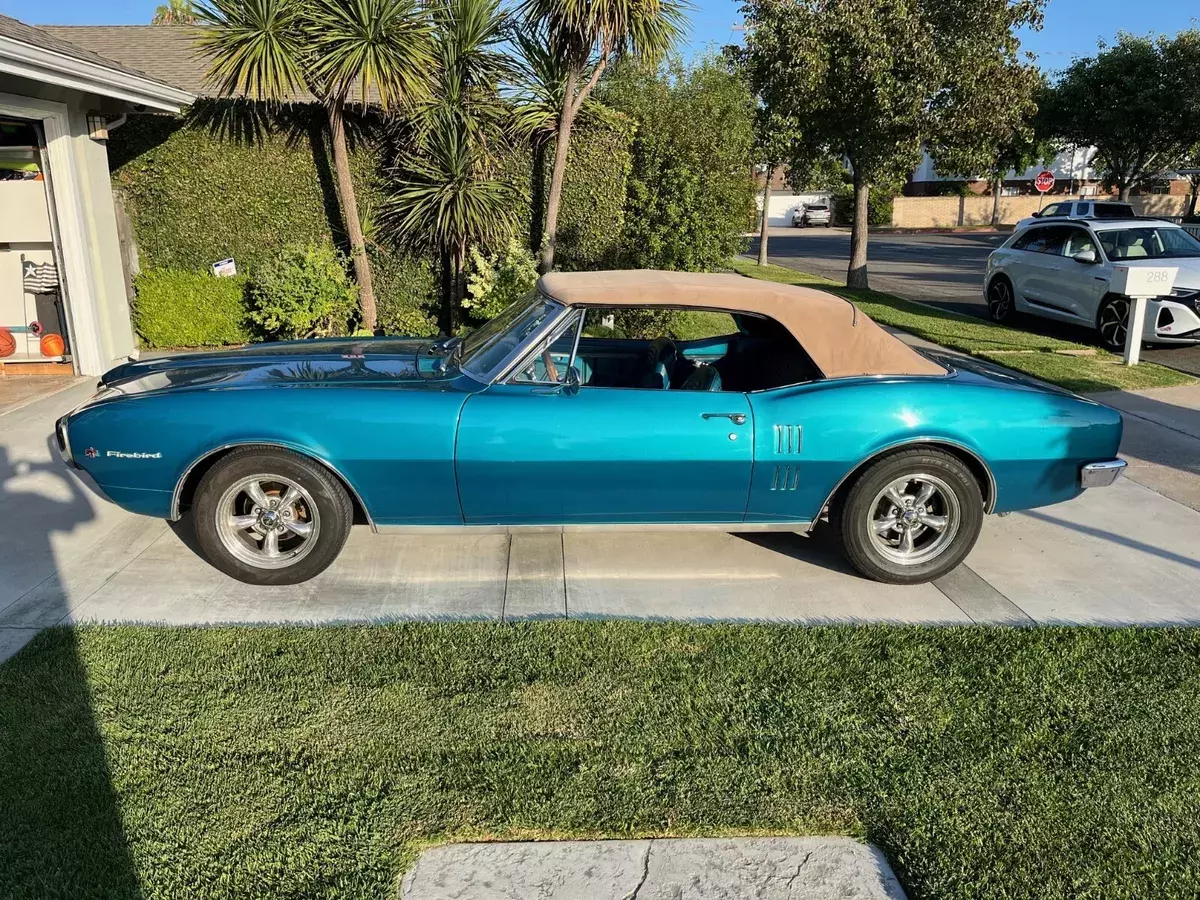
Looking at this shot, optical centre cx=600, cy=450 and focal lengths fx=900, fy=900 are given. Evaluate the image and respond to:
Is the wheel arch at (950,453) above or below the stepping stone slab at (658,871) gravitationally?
above

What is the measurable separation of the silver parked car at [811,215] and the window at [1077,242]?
135 feet

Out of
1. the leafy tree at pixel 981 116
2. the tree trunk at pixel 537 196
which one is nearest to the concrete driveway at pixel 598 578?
the tree trunk at pixel 537 196

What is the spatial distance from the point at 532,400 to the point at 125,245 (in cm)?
769

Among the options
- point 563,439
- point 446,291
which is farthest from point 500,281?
point 563,439

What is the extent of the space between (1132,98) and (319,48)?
95.0 ft

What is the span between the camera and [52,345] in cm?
896

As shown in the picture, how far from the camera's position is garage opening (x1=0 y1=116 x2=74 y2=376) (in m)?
8.60

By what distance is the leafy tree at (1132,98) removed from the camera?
27.8 meters

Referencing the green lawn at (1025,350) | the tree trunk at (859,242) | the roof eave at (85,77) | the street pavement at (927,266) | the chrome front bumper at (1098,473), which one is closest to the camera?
the chrome front bumper at (1098,473)

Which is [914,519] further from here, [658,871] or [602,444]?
[658,871]

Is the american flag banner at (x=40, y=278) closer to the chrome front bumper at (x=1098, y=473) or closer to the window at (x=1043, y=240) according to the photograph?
the chrome front bumper at (x=1098, y=473)

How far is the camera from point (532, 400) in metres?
4.07

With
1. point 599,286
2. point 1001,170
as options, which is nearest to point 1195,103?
point 1001,170

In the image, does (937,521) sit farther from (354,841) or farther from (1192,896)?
(354,841)
